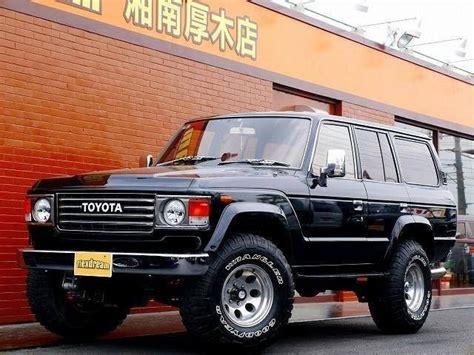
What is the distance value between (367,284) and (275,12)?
5558 millimetres

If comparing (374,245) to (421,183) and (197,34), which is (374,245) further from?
(197,34)

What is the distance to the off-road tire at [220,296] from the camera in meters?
5.78

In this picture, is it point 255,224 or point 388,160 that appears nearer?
point 255,224

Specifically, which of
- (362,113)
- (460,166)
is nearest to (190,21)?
(362,113)

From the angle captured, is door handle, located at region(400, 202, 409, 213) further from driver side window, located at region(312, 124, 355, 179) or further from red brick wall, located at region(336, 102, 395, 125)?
red brick wall, located at region(336, 102, 395, 125)

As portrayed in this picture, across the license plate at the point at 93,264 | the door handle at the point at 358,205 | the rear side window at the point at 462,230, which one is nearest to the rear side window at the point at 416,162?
the door handle at the point at 358,205

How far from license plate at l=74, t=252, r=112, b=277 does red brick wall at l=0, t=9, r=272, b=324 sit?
104 inches

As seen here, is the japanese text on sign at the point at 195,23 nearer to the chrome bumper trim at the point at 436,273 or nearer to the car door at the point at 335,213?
the car door at the point at 335,213

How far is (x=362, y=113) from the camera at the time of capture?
13.7 meters

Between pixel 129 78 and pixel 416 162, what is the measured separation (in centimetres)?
356

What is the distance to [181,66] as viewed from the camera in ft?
34.5

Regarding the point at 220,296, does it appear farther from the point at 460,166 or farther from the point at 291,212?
the point at 460,166

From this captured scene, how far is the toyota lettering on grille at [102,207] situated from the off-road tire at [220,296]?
0.78 meters

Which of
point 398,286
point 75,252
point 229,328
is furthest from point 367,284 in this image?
point 75,252
